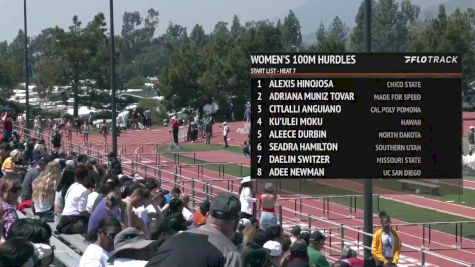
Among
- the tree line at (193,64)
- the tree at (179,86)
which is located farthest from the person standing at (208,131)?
the tree at (179,86)

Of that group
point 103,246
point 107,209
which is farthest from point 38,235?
point 107,209

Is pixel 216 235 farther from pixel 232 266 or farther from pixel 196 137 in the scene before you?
pixel 196 137

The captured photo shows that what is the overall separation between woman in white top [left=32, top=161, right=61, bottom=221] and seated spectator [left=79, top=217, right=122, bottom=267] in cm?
462

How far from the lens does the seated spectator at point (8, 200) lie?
8641 mm

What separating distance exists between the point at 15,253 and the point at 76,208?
6.08m

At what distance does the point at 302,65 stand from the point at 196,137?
1809 inches

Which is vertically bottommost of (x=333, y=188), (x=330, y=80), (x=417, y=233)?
(x=417, y=233)

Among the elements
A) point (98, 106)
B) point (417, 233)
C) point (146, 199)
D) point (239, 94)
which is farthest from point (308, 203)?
point (98, 106)

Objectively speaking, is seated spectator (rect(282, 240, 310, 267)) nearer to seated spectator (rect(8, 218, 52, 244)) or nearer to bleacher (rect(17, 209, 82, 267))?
bleacher (rect(17, 209, 82, 267))

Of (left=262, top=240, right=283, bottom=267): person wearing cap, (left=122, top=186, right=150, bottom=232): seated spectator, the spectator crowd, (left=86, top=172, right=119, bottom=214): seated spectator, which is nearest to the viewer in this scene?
the spectator crowd

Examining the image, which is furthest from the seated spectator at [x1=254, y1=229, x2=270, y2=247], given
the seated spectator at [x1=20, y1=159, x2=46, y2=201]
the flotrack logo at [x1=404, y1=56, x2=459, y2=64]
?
the seated spectator at [x1=20, y1=159, x2=46, y2=201]

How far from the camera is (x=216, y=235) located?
17.5ft

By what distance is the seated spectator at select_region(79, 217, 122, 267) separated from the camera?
802cm
